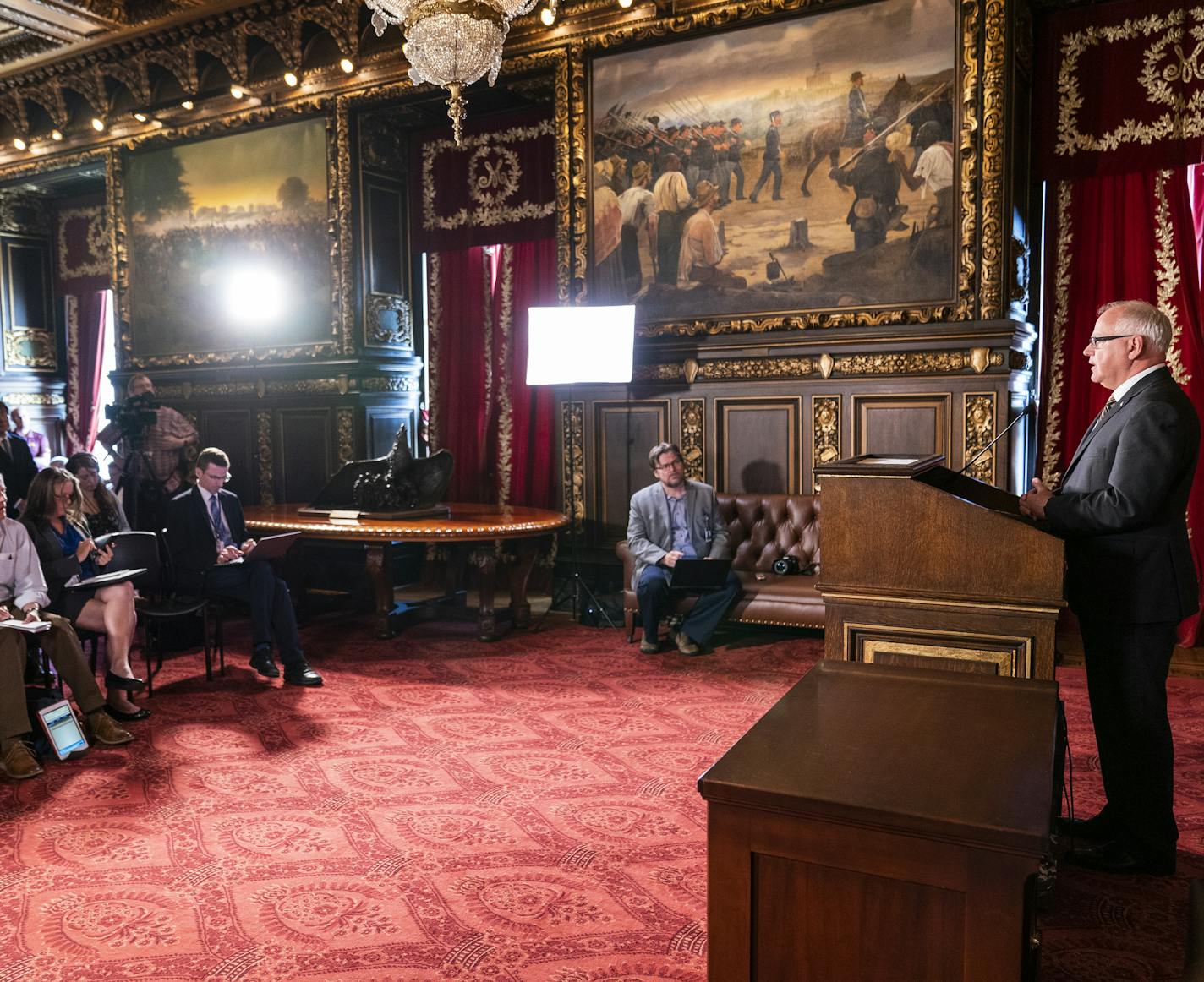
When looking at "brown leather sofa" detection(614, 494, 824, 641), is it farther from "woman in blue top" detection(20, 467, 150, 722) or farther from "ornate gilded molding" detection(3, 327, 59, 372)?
"ornate gilded molding" detection(3, 327, 59, 372)

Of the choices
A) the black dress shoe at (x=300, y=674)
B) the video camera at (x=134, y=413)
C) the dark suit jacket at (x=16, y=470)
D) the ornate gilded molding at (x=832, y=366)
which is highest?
the ornate gilded molding at (x=832, y=366)

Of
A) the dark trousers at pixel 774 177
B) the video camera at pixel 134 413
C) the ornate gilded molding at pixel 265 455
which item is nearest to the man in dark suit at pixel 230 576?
the video camera at pixel 134 413

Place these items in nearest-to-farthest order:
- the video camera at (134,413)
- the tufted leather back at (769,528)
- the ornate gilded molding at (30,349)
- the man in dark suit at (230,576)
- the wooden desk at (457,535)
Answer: the man in dark suit at (230,576) → the wooden desk at (457,535) → the tufted leather back at (769,528) → the video camera at (134,413) → the ornate gilded molding at (30,349)

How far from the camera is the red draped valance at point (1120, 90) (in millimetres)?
5730

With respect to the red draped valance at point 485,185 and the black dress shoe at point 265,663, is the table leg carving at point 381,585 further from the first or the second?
the red draped valance at point 485,185

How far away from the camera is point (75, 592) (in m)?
4.93

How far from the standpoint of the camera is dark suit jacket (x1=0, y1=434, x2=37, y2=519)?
7488 millimetres

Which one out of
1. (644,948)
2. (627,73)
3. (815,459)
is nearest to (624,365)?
(815,459)

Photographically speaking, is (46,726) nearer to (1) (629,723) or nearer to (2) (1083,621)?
(1) (629,723)

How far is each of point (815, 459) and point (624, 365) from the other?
139cm

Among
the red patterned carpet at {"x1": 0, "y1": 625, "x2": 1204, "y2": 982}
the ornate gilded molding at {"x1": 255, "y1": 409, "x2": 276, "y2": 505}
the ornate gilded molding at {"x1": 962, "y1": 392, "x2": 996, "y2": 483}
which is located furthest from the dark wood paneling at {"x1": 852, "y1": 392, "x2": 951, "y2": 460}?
the ornate gilded molding at {"x1": 255, "y1": 409, "x2": 276, "y2": 505}

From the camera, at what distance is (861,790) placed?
5.51ft

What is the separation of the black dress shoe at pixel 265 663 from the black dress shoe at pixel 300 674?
0.08 metres

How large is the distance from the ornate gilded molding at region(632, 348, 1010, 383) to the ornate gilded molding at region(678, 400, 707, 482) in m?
0.19
